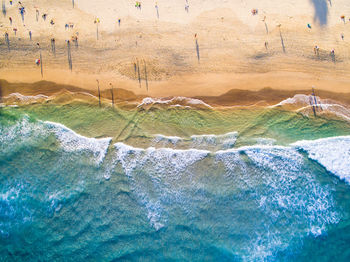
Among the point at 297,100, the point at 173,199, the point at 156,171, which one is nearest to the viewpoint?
the point at 173,199

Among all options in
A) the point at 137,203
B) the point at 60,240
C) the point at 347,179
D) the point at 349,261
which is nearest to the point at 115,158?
the point at 137,203

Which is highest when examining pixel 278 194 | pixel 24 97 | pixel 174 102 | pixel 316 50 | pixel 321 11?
pixel 321 11

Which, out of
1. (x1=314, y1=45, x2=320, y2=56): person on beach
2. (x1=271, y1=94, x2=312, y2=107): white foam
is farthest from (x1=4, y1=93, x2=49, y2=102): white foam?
(x1=314, y1=45, x2=320, y2=56): person on beach

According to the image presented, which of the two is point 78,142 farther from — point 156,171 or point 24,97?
point 156,171

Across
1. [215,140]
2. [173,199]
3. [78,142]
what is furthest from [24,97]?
[215,140]

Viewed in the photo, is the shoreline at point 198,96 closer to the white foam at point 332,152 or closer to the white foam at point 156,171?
the white foam at point 332,152

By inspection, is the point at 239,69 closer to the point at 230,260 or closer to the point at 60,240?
the point at 230,260
